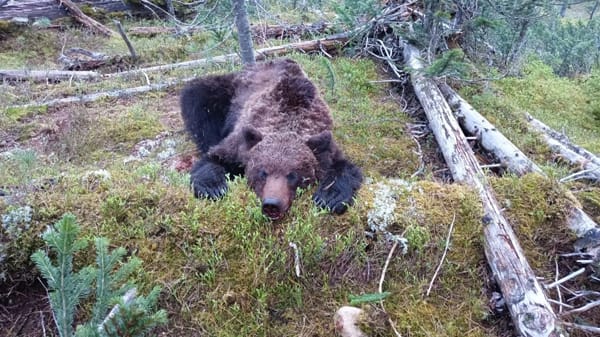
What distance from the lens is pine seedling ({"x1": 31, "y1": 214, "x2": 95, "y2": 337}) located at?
1777 mm

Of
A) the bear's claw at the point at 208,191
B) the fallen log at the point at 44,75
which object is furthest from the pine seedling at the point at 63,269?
the fallen log at the point at 44,75

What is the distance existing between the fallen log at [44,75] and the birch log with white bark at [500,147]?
6.28 metres

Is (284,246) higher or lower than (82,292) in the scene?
lower

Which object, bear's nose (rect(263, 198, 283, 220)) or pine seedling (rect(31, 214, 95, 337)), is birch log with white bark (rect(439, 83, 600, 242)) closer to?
bear's nose (rect(263, 198, 283, 220))

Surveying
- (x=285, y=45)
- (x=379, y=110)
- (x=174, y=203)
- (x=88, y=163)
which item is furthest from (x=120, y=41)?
(x=174, y=203)

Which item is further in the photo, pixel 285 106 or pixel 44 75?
pixel 44 75

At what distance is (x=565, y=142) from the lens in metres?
5.22

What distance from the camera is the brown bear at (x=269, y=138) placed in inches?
140

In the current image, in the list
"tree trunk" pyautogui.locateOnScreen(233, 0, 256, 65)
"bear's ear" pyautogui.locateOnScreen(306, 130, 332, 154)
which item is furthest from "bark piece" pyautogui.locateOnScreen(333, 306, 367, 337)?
"tree trunk" pyautogui.locateOnScreen(233, 0, 256, 65)

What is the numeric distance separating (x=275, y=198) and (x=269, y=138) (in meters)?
0.93

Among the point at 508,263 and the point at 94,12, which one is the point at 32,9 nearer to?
the point at 94,12

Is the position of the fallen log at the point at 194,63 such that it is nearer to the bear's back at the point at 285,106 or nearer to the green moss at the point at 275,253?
the bear's back at the point at 285,106

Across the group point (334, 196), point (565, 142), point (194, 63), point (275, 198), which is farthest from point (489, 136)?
point (194, 63)

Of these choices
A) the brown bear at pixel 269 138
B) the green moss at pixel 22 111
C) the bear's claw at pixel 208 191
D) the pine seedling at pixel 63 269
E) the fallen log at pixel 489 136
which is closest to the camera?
the pine seedling at pixel 63 269
